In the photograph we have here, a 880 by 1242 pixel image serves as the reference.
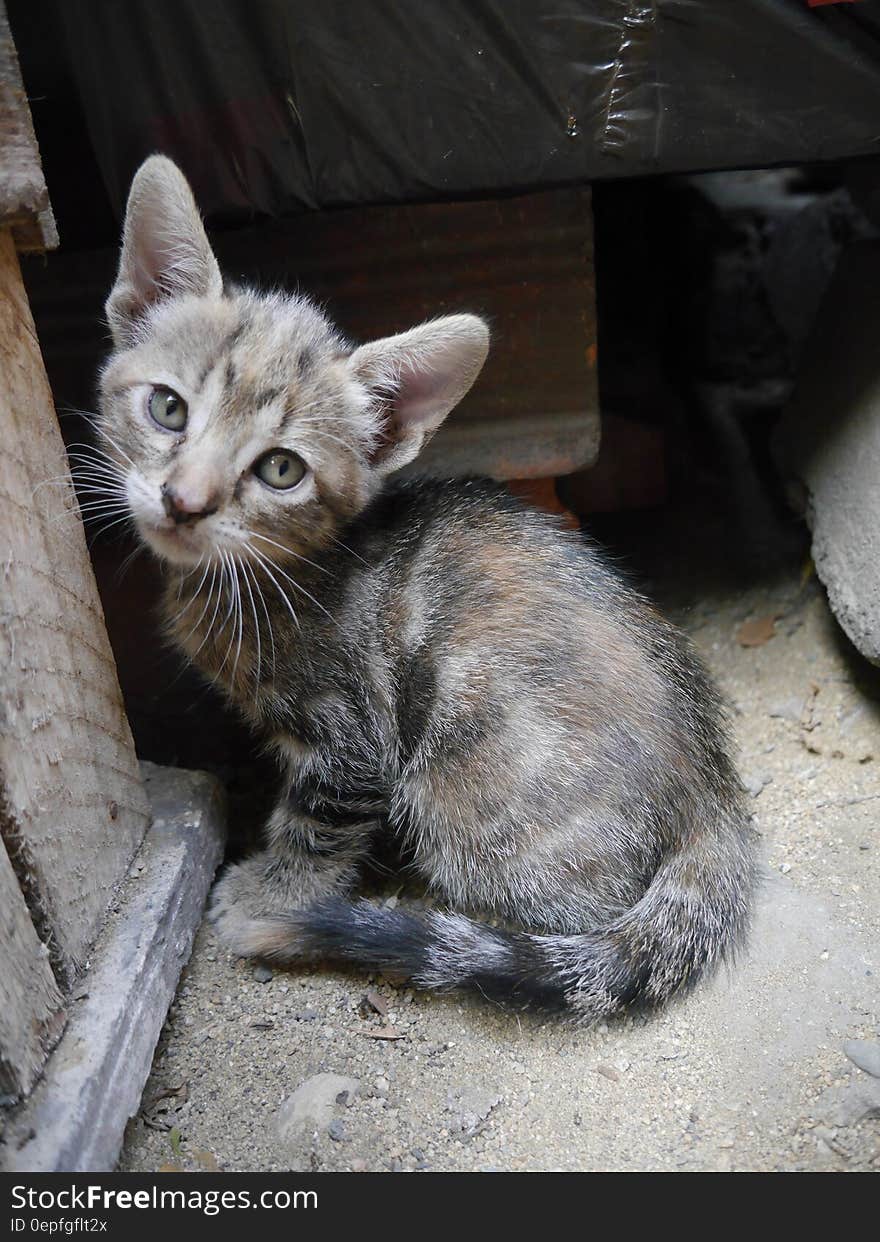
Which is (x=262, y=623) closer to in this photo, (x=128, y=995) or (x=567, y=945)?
(x=128, y=995)

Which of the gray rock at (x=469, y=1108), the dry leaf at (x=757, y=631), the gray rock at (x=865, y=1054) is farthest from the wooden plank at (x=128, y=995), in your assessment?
the dry leaf at (x=757, y=631)

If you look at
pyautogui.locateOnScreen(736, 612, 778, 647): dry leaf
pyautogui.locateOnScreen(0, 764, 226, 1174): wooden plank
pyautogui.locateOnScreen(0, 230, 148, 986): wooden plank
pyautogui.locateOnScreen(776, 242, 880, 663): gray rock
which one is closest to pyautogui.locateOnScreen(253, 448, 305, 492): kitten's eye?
pyautogui.locateOnScreen(0, 230, 148, 986): wooden plank

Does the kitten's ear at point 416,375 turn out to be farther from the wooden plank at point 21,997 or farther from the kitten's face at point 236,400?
the wooden plank at point 21,997

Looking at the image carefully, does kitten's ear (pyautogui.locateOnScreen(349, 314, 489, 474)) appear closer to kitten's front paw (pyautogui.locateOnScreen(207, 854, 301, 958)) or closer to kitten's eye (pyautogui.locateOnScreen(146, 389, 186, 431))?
kitten's eye (pyautogui.locateOnScreen(146, 389, 186, 431))

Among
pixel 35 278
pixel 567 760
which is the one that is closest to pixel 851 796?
pixel 567 760

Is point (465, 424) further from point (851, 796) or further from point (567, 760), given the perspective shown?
point (851, 796)

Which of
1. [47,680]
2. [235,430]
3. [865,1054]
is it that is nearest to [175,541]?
[235,430]

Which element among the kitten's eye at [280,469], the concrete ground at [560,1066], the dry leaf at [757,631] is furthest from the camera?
the dry leaf at [757,631]
